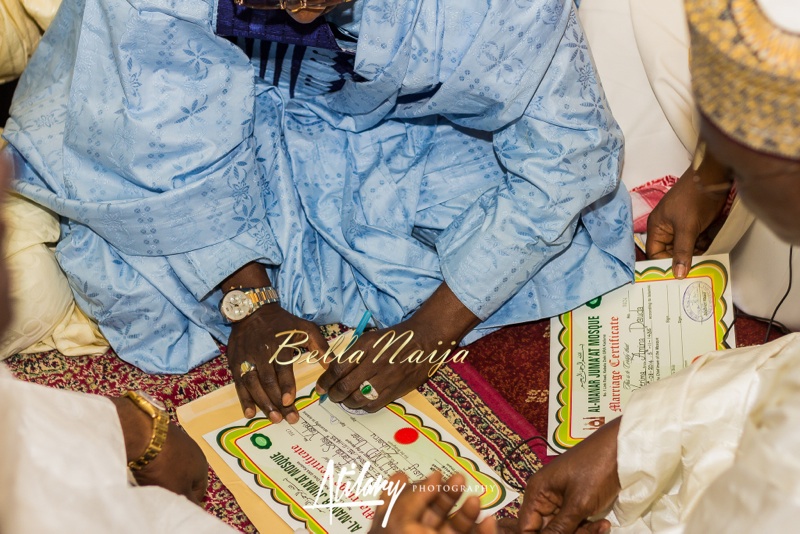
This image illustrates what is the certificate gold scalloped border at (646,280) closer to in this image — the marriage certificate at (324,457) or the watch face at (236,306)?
the marriage certificate at (324,457)

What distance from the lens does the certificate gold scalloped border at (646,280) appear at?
4.97 ft

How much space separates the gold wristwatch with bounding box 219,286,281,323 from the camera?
62.2 inches

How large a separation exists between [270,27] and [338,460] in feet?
2.31

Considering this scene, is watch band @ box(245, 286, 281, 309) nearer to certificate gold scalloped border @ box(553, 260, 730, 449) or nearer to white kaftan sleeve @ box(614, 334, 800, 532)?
certificate gold scalloped border @ box(553, 260, 730, 449)

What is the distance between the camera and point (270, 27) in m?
1.45

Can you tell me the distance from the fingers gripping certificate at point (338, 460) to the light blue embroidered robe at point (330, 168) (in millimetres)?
224

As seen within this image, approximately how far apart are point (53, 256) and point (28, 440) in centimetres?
85

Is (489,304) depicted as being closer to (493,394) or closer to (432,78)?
(493,394)

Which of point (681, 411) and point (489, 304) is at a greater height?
point (681, 411)

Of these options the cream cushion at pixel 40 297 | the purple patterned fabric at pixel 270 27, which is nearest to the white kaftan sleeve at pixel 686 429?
the purple patterned fabric at pixel 270 27

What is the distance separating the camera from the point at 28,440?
2.84 feet

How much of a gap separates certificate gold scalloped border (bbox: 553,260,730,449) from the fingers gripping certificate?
165mm

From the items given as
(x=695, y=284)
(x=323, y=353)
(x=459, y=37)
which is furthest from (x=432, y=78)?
(x=695, y=284)

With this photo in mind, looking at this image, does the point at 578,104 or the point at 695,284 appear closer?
the point at 578,104
